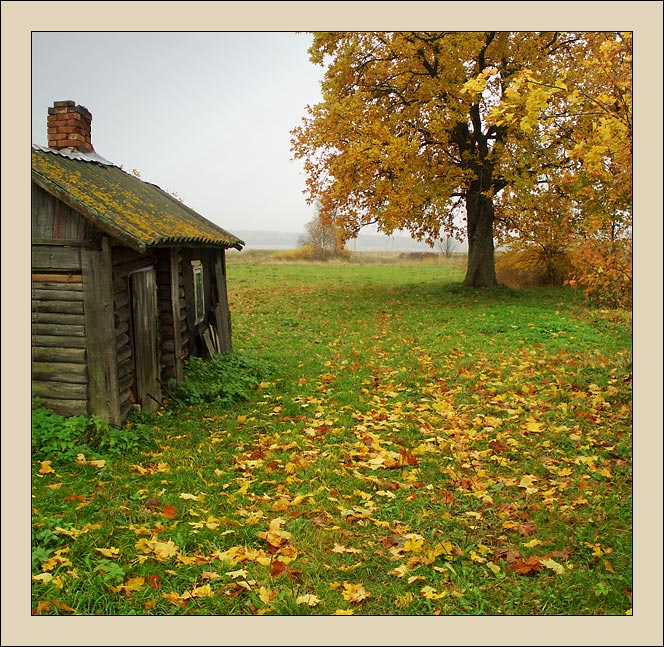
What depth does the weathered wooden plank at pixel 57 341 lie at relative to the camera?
25.1ft

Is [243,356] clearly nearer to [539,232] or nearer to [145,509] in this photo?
[145,509]

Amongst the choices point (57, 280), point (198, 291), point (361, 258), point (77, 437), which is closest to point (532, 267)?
point (198, 291)

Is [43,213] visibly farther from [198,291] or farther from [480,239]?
[480,239]

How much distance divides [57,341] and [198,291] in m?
4.32

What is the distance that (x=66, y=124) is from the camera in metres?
9.44

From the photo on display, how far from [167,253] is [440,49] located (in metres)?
14.2

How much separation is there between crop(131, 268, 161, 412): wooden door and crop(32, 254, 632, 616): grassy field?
1.31ft

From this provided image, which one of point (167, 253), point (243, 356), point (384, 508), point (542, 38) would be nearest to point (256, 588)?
point (384, 508)

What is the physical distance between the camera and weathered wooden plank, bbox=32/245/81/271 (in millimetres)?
7516

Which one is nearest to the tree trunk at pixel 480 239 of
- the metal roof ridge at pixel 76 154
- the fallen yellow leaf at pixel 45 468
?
the metal roof ridge at pixel 76 154

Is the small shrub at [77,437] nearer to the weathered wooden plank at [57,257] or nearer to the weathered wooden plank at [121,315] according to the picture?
the weathered wooden plank at [121,315]

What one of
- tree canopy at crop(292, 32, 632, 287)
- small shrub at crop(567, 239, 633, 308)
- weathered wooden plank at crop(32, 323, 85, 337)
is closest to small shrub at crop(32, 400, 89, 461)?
weathered wooden plank at crop(32, 323, 85, 337)

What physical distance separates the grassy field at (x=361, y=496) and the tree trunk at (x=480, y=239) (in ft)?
34.8

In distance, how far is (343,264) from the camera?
42.1 meters
